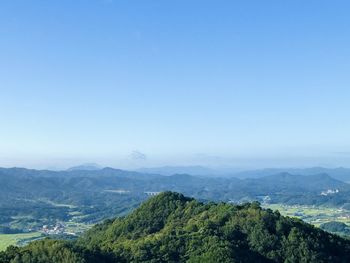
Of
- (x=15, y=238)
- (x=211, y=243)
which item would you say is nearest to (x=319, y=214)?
(x=15, y=238)

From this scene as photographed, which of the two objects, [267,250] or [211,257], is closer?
[211,257]

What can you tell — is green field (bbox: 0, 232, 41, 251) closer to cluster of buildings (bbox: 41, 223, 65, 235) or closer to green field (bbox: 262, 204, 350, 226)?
cluster of buildings (bbox: 41, 223, 65, 235)

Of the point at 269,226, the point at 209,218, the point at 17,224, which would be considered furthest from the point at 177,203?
the point at 17,224

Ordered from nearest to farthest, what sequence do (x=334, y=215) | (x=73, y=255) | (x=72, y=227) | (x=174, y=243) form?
(x=73, y=255), (x=174, y=243), (x=72, y=227), (x=334, y=215)

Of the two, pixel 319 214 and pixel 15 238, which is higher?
pixel 319 214

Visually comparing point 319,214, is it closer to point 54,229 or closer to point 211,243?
point 54,229

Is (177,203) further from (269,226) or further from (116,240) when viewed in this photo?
(269,226)

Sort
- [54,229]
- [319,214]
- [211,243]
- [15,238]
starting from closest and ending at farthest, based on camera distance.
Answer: [211,243] → [15,238] → [54,229] → [319,214]
